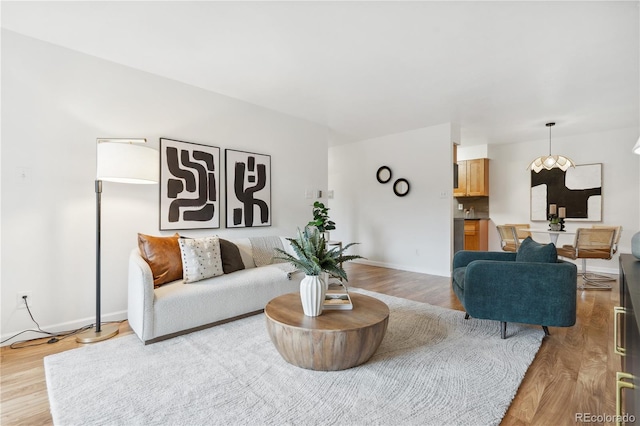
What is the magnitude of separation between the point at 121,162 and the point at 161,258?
90 cm

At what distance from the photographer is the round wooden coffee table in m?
1.88

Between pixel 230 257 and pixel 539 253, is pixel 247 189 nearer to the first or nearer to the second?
pixel 230 257

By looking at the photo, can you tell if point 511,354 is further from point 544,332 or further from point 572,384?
point 544,332

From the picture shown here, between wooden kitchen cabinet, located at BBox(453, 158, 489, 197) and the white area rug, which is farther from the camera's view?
wooden kitchen cabinet, located at BBox(453, 158, 489, 197)

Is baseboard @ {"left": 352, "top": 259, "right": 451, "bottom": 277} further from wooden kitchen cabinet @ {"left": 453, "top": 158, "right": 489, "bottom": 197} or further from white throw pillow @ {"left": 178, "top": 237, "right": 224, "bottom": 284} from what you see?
white throw pillow @ {"left": 178, "top": 237, "right": 224, "bottom": 284}

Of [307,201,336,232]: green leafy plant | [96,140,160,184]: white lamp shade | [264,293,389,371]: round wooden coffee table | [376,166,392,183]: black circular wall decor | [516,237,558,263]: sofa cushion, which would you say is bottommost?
[264,293,389,371]: round wooden coffee table

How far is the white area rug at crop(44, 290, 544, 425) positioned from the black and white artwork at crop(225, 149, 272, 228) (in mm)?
1728

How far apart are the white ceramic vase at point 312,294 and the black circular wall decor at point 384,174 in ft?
13.4

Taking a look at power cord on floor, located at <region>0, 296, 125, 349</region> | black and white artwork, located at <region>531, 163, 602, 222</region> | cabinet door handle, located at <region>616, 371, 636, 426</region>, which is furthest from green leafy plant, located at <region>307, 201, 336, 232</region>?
black and white artwork, located at <region>531, 163, 602, 222</region>

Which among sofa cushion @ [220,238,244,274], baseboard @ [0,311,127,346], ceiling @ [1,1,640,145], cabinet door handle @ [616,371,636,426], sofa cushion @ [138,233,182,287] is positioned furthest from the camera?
sofa cushion @ [220,238,244,274]

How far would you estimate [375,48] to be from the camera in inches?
107

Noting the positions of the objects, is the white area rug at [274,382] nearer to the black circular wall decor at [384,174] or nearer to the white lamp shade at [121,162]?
the white lamp shade at [121,162]

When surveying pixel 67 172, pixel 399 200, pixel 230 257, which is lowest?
pixel 230 257
